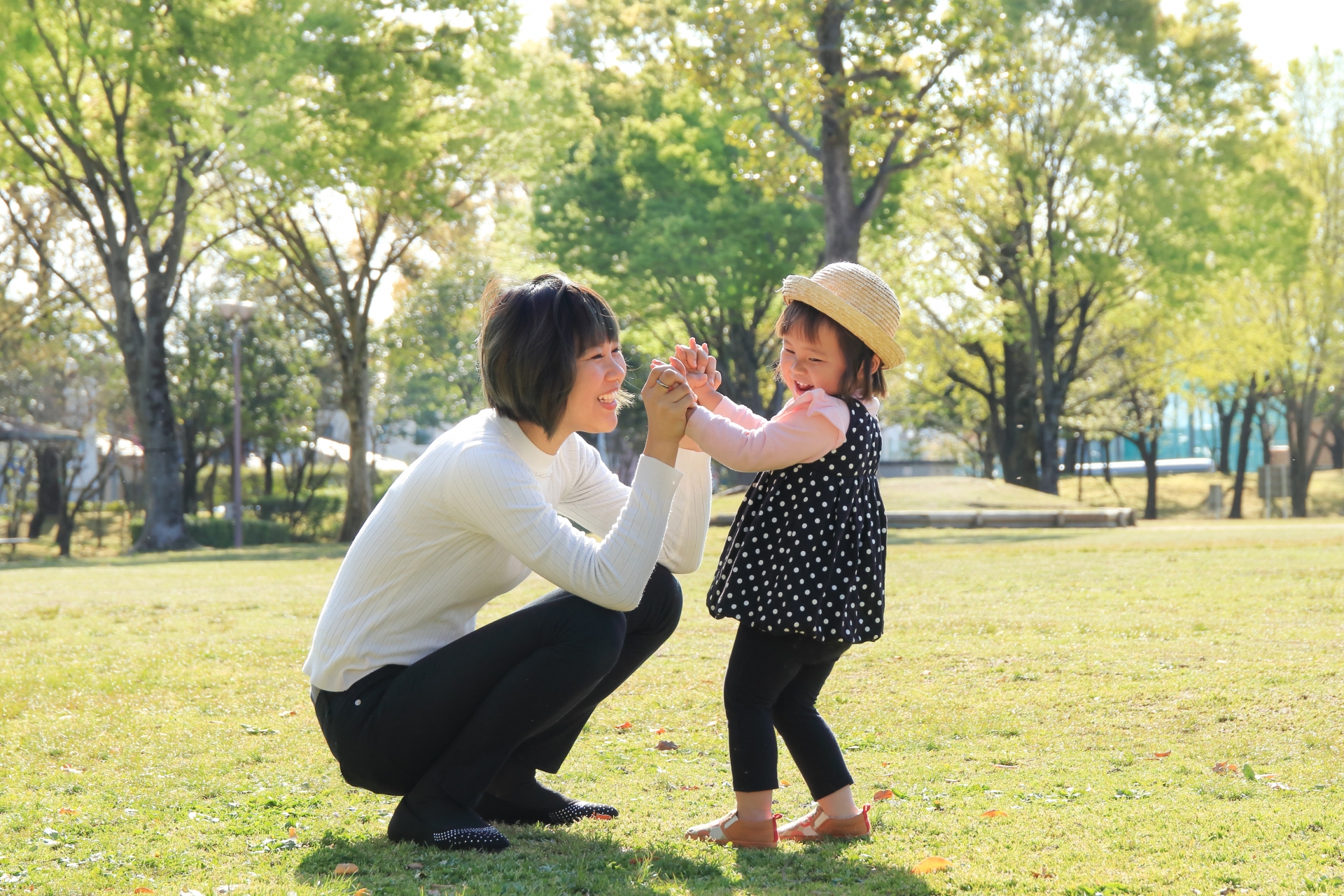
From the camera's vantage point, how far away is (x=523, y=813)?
11.6ft

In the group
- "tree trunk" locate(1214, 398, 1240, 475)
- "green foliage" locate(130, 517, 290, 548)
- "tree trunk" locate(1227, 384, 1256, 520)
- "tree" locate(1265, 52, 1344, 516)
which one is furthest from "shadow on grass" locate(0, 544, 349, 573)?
"tree trunk" locate(1214, 398, 1240, 475)

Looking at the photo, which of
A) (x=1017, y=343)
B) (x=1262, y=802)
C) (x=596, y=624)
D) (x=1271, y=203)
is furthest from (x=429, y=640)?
(x=1017, y=343)

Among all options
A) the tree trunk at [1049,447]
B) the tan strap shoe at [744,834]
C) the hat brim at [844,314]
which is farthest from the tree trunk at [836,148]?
the tree trunk at [1049,447]

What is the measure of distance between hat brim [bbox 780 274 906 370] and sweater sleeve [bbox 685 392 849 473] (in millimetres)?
250

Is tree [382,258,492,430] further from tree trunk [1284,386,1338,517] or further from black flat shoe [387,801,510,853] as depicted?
black flat shoe [387,801,510,853]

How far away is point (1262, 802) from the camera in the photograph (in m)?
3.60

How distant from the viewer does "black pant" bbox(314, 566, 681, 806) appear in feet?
10.2

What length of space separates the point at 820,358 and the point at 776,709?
981 millimetres

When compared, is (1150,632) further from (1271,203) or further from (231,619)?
(1271,203)

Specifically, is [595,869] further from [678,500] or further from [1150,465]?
[1150,465]

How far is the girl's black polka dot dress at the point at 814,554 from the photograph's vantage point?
3.21m

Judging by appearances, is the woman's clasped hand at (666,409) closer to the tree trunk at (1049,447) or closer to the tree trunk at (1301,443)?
the tree trunk at (1049,447)

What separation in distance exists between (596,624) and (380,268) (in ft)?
72.7

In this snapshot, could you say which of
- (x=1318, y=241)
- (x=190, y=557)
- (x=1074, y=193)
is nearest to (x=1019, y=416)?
(x=1074, y=193)
